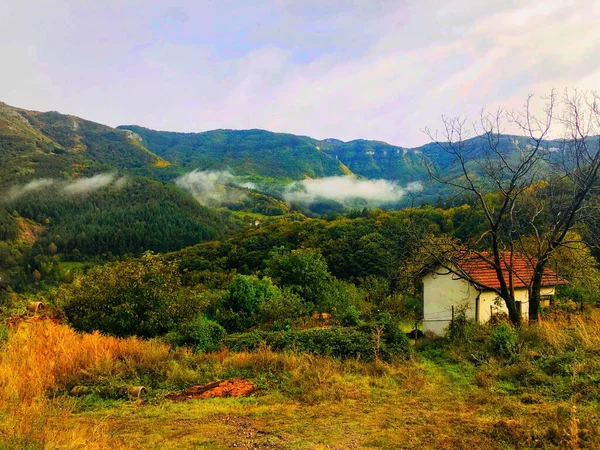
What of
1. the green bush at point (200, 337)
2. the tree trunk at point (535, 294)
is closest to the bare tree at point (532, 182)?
the tree trunk at point (535, 294)

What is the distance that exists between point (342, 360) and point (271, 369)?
5.97 feet

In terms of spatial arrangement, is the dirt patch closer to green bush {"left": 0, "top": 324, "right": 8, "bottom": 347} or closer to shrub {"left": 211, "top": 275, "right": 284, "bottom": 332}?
green bush {"left": 0, "top": 324, "right": 8, "bottom": 347}

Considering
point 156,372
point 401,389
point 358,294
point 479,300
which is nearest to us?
point 401,389

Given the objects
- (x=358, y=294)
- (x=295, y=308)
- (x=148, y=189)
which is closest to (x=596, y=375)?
(x=295, y=308)

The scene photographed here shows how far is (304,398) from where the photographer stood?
7.00m

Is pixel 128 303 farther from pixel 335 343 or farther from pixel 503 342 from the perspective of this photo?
pixel 503 342

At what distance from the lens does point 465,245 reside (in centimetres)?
1179

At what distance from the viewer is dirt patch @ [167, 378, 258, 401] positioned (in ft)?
24.6

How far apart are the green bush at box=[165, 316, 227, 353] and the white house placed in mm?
8506

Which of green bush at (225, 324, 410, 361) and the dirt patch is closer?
the dirt patch

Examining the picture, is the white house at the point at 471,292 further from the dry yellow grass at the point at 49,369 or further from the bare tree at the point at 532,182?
the dry yellow grass at the point at 49,369

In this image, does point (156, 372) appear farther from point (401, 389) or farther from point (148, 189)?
point (148, 189)

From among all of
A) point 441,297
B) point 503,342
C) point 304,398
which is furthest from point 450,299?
point 304,398

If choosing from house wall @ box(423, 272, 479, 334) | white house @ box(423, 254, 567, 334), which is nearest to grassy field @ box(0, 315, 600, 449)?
white house @ box(423, 254, 567, 334)
